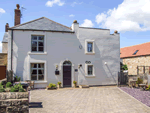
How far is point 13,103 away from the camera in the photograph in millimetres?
5406

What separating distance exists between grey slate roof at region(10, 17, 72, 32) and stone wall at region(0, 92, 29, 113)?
10.4 meters

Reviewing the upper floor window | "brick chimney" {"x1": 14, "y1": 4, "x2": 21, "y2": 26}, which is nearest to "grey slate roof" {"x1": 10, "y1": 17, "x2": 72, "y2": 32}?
the upper floor window

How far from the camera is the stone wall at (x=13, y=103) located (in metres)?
5.35

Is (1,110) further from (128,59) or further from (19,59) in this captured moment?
(128,59)

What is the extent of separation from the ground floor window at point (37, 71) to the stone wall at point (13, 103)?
9.19 m

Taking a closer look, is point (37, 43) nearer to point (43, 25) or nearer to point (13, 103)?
point (43, 25)

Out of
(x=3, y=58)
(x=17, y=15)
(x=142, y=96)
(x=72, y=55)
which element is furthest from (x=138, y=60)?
(x=3, y=58)

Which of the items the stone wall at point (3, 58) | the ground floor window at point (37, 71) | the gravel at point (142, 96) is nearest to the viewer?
the gravel at point (142, 96)

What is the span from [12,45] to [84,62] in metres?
7.21

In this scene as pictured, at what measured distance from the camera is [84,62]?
52.8 ft

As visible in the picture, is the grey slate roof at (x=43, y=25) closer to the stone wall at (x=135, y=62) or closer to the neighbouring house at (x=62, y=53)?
the neighbouring house at (x=62, y=53)

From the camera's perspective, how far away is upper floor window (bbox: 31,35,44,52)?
14.9m

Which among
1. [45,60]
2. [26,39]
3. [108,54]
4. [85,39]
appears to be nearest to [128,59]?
[108,54]

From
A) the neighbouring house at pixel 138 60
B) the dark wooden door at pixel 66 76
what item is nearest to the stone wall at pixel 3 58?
the dark wooden door at pixel 66 76
